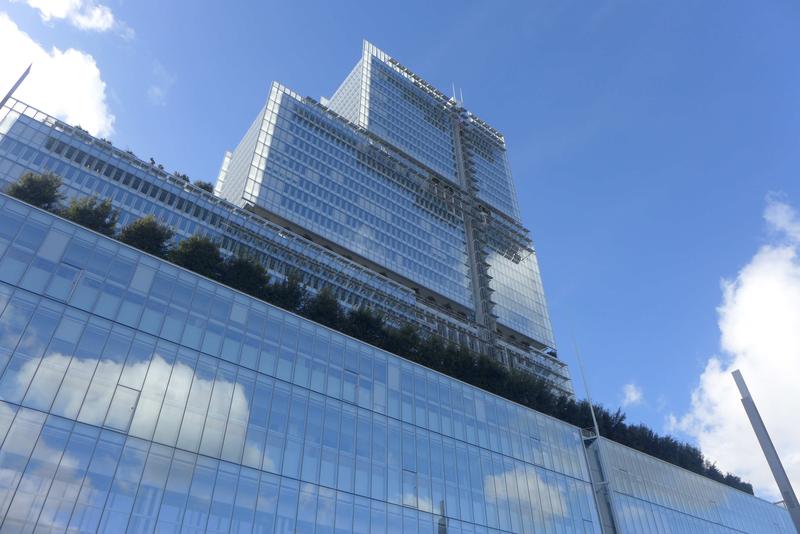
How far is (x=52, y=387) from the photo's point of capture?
32.9 meters

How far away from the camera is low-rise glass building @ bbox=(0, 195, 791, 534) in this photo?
1260 inches

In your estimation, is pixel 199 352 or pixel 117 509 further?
pixel 199 352

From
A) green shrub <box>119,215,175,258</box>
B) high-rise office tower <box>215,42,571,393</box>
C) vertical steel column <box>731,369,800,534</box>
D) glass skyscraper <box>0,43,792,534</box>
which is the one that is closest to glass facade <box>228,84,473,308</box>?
high-rise office tower <box>215,42,571,393</box>

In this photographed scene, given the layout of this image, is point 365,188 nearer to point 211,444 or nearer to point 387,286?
point 387,286

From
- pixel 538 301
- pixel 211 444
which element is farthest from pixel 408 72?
pixel 211 444

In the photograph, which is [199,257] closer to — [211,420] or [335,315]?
[335,315]

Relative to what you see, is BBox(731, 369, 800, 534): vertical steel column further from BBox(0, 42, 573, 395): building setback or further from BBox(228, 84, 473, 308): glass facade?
BBox(228, 84, 473, 308): glass facade

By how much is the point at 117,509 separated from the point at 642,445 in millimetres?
69530

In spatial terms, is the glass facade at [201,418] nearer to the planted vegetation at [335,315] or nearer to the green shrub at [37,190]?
the planted vegetation at [335,315]

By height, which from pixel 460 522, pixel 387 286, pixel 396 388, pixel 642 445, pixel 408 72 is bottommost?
pixel 460 522

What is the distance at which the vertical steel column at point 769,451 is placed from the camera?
1498 cm

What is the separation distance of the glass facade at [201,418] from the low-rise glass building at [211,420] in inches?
3.8

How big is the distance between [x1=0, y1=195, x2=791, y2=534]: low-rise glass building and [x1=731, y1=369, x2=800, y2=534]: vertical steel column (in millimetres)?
30022

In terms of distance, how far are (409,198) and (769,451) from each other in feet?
407
